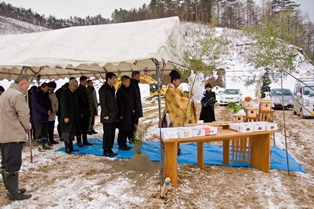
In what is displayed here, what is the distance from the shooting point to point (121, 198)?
132 inches

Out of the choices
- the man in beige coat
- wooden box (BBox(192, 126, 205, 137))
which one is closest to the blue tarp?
wooden box (BBox(192, 126, 205, 137))

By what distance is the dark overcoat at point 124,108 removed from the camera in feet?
18.0

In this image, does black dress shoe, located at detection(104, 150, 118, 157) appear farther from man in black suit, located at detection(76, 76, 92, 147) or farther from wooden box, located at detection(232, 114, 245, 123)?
wooden box, located at detection(232, 114, 245, 123)

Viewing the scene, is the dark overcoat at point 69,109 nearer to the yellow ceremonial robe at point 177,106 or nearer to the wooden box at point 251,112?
the yellow ceremonial robe at point 177,106

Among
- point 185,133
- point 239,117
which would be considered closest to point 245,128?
point 239,117

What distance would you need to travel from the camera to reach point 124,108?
18.2 ft

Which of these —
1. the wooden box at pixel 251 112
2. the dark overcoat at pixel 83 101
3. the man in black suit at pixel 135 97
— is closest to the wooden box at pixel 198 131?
the wooden box at pixel 251 112

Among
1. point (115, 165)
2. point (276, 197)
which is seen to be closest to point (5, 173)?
point (115, 165)

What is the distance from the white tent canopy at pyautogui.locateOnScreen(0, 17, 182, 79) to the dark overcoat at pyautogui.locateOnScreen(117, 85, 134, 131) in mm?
1045

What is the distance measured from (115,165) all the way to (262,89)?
3.18 m

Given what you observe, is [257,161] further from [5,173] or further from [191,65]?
[5,173]

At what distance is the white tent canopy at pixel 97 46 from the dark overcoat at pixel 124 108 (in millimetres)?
1045

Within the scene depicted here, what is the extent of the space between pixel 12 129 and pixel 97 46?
1.86 meters

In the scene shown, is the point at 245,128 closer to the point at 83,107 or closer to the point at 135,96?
the point at 135,96
